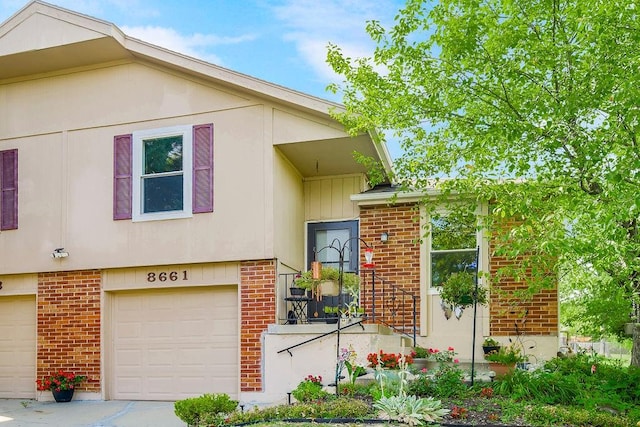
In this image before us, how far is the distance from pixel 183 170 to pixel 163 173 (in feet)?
1.29

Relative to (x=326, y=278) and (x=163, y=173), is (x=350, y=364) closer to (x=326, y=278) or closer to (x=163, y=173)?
(x=326, y=278)

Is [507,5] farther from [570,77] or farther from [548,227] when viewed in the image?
[548,227]

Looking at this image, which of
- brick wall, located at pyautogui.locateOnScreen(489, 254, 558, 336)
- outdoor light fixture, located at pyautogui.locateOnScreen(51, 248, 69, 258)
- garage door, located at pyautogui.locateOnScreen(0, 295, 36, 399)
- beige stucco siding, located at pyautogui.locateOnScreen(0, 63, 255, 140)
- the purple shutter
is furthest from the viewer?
the purple shutter

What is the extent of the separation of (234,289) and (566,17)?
673 centimetres

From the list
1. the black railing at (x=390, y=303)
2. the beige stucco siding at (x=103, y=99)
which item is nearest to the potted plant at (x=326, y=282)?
the black railing at (x=390, y=303)

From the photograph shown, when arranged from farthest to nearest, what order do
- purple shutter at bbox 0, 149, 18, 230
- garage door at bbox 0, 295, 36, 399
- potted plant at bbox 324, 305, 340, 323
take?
purple shutter at bbox 0, 149, 18, 230 < garage door at bbox 0, 295, 36, 399 < potted plant at bbox 324, 305, 340, 323

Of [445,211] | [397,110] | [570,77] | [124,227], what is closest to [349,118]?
[397,110]

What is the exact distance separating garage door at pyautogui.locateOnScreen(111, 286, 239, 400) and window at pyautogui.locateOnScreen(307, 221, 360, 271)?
1.92m

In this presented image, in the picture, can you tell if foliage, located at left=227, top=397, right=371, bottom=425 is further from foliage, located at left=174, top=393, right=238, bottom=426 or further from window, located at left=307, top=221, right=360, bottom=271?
window, located at left=307, top=221, right=360, bottom=271

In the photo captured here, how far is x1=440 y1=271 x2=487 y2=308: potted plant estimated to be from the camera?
11344 mm

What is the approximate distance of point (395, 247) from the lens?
504 inches

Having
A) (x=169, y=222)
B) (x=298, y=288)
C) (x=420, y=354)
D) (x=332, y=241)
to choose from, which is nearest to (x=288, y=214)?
(x=332, y=241)

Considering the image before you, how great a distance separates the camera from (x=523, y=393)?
28.7ft

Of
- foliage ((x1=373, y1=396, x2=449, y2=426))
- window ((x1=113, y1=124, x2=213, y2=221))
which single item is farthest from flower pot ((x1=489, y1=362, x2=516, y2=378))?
window ((x1=113, y1=124, x2=213, y2=221))
